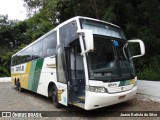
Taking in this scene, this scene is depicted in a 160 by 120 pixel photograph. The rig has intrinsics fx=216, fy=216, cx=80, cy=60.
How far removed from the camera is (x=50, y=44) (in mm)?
8930

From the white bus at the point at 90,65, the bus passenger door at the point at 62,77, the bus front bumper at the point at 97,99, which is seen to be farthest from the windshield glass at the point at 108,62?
the bus passenger door at the point at 62,77

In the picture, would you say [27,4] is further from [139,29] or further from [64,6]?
[139,29]

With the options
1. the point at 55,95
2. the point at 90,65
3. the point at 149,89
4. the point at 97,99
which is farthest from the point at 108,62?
the point at 149,89

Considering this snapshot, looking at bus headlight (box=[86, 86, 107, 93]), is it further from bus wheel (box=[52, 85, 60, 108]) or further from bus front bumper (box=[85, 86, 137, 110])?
bus wheel (box=[52, 85, 60, 108])

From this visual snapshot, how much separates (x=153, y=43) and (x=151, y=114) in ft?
15.8

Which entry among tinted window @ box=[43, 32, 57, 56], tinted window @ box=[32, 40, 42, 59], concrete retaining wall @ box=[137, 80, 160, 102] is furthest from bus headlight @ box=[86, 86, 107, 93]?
tinted window @ box=[32, 40, 42, 59]

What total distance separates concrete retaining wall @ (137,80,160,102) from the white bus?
130 cm

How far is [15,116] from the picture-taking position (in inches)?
291

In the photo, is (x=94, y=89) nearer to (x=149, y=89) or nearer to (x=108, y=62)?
(x=108, y=62)

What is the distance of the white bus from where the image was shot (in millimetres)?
6234

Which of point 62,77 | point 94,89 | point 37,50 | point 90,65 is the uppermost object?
point 37,50

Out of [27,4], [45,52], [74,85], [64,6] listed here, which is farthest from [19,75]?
[27,4]

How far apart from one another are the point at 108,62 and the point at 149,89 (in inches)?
116

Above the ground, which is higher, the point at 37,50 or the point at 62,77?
the point at 37,50
